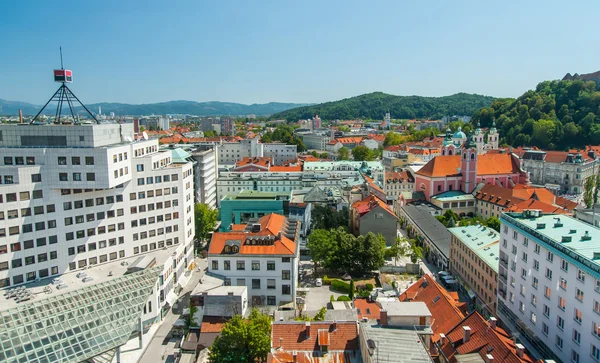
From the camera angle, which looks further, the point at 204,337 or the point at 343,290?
the point at 343,290

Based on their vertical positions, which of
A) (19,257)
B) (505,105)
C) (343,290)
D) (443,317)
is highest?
(505,105)

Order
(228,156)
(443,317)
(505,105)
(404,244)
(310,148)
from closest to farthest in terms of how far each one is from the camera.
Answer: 1. (443,317)
2. (404,244)
3. (228,156)
4. (505,105)
5. (310,148)

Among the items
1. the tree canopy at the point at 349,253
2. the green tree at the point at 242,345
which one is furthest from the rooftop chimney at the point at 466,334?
the tree canopy at the point at 349,253

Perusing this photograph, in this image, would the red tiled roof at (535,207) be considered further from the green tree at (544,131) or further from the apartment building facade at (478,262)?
the green tree at (544,131)

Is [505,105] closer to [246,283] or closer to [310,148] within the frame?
[310,148]

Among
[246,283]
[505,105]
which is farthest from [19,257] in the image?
[505,105]

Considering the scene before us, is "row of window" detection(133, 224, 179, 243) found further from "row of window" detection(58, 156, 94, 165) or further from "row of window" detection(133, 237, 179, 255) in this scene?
"row of window" detection(58, 156, 94, 165)
